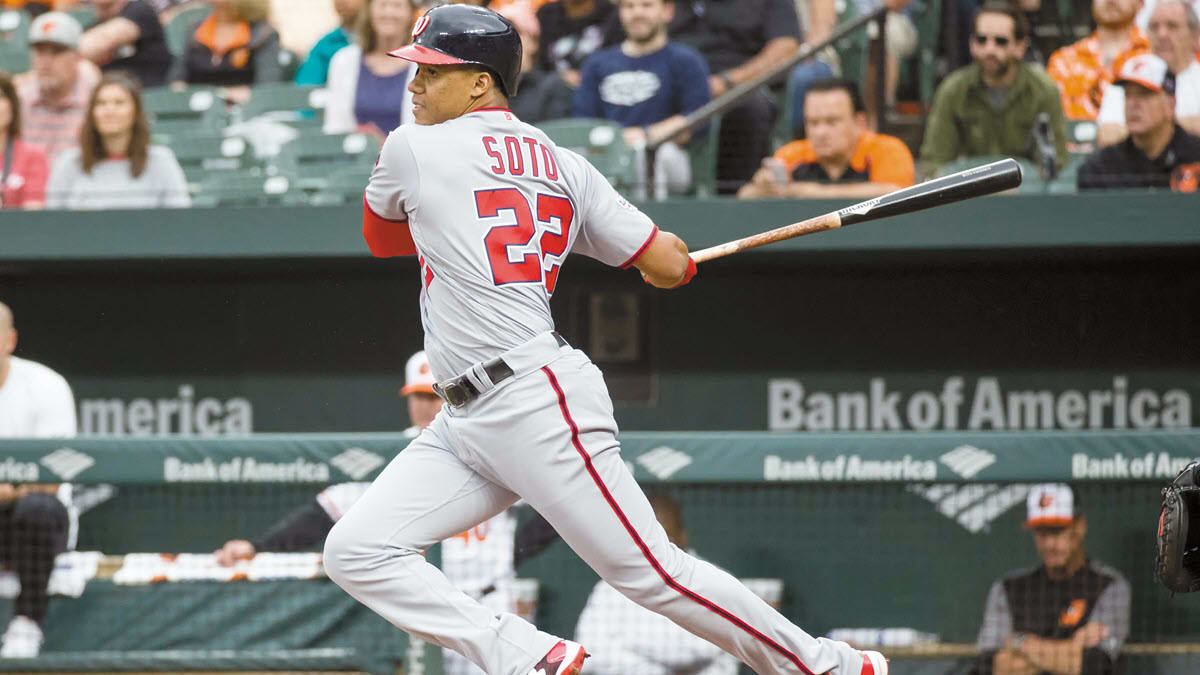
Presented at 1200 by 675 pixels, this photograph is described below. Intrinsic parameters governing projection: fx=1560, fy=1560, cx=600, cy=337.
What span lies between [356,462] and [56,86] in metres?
3.78

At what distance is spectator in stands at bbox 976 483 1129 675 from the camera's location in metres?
4.73

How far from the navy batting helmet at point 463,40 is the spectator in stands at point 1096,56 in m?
4.27

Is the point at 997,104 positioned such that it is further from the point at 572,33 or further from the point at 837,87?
the point at 572,33

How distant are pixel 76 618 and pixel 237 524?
633 millimetres

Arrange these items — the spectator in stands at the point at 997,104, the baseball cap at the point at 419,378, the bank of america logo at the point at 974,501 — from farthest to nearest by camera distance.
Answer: the spectator in stands at the point at 997,104 < the baseball cap at the point at 419,378 < the bank of america logo at the point at 974,501

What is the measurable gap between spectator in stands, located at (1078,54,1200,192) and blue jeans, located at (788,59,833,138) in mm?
1375

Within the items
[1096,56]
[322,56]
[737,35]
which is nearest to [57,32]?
[322,56]

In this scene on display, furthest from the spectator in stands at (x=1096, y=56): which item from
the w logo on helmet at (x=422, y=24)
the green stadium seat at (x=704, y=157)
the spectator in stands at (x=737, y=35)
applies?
the w logo on helmet at (x=422, y=24)

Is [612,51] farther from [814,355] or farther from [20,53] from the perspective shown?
[20,53]

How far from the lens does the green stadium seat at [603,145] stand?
668 centimetres

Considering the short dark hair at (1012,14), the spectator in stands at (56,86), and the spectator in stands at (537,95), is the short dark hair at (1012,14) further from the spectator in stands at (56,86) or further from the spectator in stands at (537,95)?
the spectator in stands at (56,86)

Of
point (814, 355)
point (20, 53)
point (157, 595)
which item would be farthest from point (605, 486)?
point (20, 53)

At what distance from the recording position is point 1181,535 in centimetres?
353

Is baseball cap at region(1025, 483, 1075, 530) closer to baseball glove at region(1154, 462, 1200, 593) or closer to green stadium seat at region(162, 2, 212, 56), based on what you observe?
baseball glove at region(1154, 462, 1200, 593)
